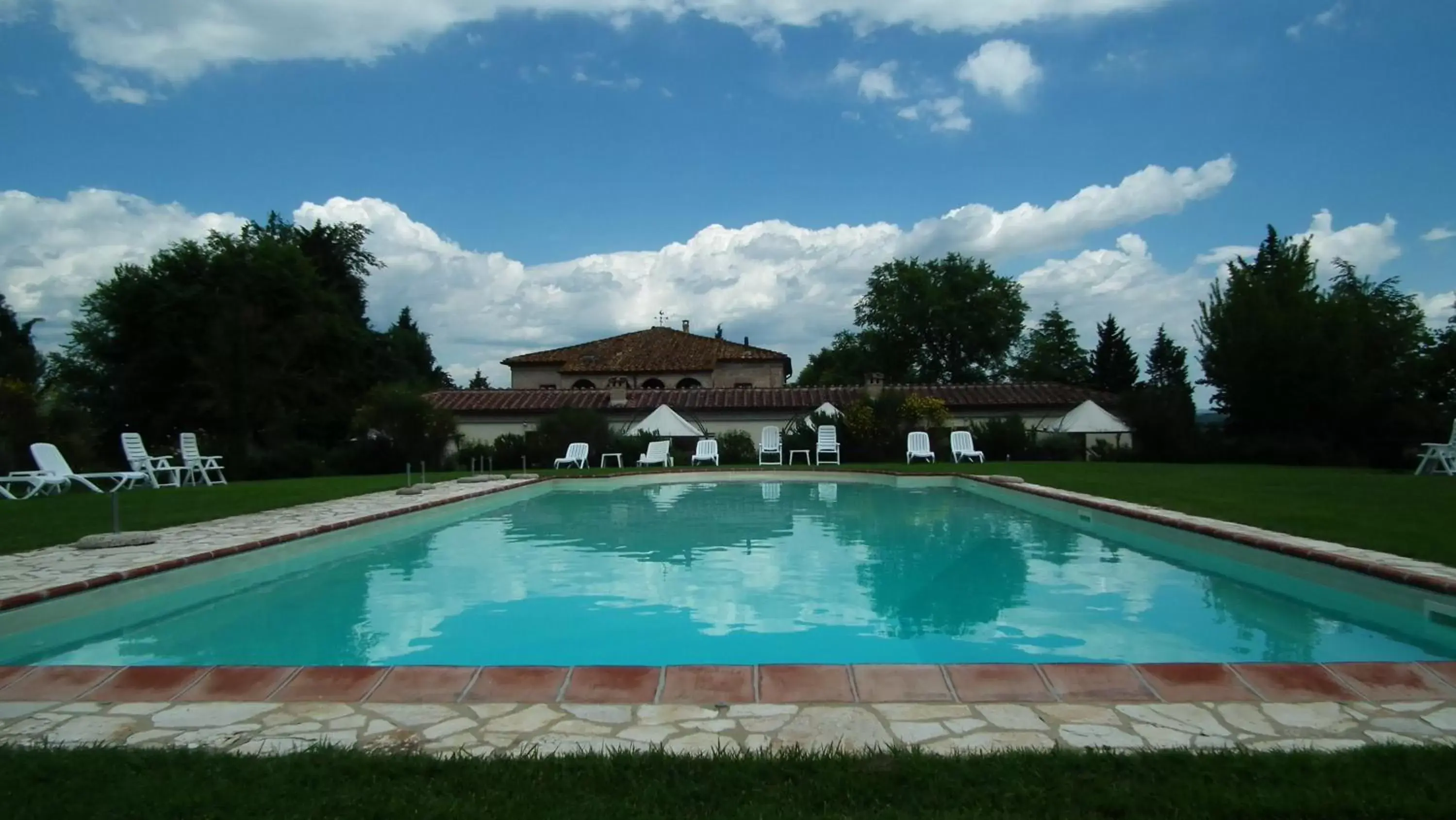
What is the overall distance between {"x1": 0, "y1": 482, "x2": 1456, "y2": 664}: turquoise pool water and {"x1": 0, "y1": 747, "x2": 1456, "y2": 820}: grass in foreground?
2.10m

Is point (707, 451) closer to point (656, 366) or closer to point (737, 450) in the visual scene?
point (737, 450)

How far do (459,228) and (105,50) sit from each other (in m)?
Answer: 7.72

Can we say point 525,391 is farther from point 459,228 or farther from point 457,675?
point 457,675

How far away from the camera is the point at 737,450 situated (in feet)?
71.1

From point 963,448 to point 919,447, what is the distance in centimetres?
96

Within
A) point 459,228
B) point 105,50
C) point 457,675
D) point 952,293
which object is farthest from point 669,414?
point 952,293

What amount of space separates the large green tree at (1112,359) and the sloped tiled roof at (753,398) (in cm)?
2212

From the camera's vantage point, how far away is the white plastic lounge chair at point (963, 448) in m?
19.5

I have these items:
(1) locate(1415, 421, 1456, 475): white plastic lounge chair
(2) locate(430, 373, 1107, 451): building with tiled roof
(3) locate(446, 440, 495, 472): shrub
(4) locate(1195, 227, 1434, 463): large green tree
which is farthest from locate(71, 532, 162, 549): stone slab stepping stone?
(4) locate(1195, 227, 1434, 463): large green tree

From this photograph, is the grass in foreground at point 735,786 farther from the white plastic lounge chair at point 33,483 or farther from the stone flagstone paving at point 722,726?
the white plastic lounge chair at point 33,483

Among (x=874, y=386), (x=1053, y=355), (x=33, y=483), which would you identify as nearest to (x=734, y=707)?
(x=33, y=483)

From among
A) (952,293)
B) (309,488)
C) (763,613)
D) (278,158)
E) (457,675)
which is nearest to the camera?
(457,675)

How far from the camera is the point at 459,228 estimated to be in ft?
62.8

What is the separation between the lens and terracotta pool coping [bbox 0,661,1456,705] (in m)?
3.14
